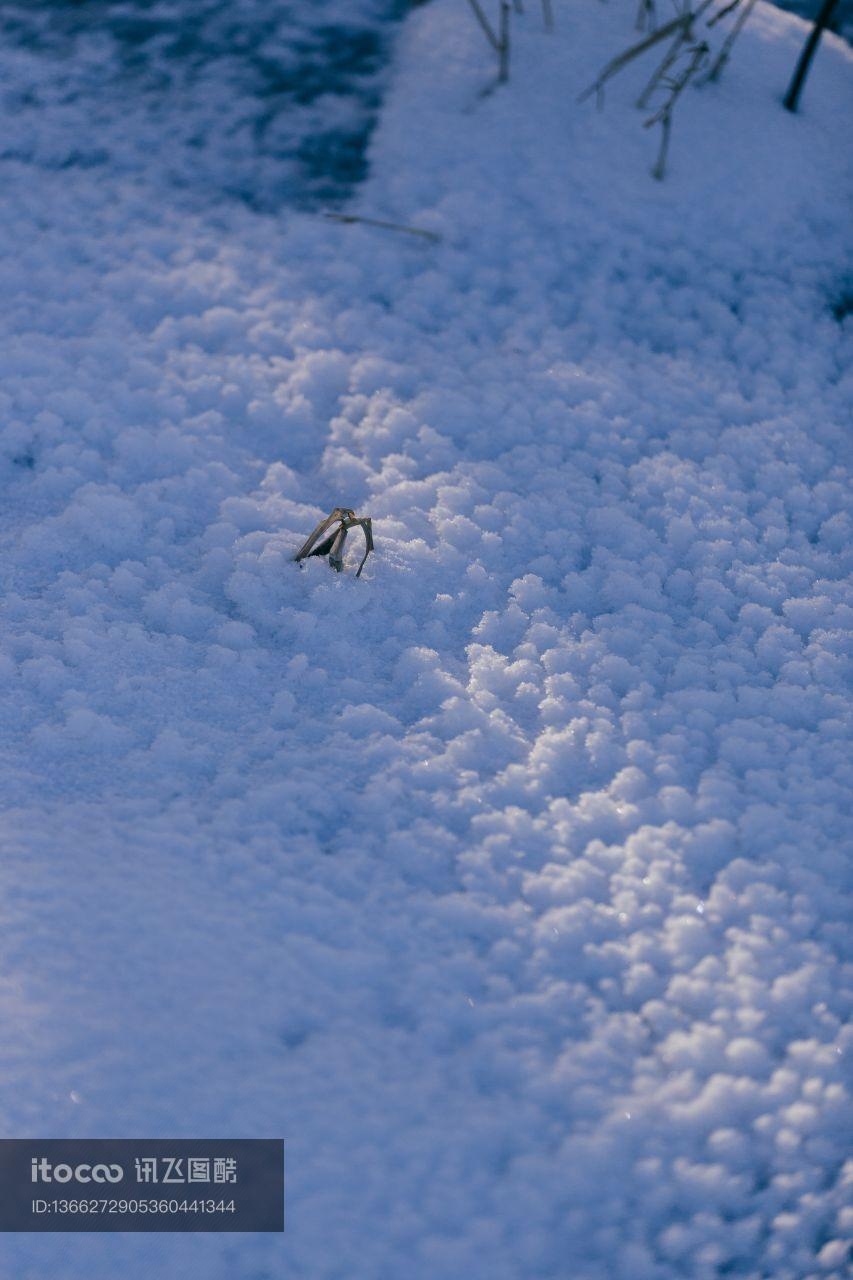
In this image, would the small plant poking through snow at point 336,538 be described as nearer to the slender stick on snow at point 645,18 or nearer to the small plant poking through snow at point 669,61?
the small plant poking through snow at point 669,61

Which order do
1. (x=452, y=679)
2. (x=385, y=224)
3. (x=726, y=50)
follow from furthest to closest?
(x=726, y=50), (x=385, y=224), (x=452, y=679)

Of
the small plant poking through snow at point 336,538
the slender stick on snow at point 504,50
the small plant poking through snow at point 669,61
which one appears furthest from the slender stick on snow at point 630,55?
the small plant poking through snow at point 336,538

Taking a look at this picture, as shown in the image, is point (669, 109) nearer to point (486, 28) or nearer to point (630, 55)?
point (630, 55)

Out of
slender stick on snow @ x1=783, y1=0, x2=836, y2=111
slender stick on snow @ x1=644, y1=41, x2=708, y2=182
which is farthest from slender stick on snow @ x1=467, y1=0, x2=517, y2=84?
slender stick on snow @ x1=783, y1=0, x2=836, y2=111

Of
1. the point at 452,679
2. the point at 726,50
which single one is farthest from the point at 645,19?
the point at 452,679

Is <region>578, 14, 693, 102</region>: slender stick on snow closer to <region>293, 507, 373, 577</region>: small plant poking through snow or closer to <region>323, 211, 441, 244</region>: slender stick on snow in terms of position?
<region>323, 211, 441, 244</region>: slender stick on snow

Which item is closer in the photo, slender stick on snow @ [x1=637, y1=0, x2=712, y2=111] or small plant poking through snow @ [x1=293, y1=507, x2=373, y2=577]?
small plant poking through snow @ [x1=293, y1=507, x2=373, y2=577]

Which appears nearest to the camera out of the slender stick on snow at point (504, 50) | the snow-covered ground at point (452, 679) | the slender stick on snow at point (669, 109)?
the snow-covered ground at point (452, 679)
